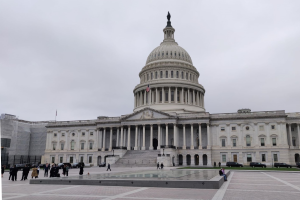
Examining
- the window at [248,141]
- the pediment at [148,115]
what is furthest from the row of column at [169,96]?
the window at [248,141]

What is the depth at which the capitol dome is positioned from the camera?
91312mm

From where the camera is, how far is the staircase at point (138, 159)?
64875 millimetres

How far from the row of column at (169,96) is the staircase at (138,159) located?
78.3 ft

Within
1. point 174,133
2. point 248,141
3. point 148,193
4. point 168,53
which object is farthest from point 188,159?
point 148,193

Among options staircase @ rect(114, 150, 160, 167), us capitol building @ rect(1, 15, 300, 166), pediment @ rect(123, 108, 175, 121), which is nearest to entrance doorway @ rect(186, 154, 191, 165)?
us capitol building @ rect(1, 15, 300, 166)

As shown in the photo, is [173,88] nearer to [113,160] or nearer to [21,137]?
[113,160]

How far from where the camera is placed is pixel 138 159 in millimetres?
67875

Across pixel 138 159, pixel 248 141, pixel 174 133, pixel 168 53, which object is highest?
pixel 168 53

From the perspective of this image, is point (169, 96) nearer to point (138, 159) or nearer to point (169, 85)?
point (169, 85)

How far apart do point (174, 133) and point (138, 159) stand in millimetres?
13961

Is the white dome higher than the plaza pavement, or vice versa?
the white dome

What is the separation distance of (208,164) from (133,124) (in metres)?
23.7

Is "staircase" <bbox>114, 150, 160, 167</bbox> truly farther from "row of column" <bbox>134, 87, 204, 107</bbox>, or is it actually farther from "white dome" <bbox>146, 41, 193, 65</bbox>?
"white dome" <bbox>146, 41, 193, 65</bbox>

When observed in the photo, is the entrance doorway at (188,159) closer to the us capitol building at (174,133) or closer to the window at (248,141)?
the us capitol building at (174,133)
